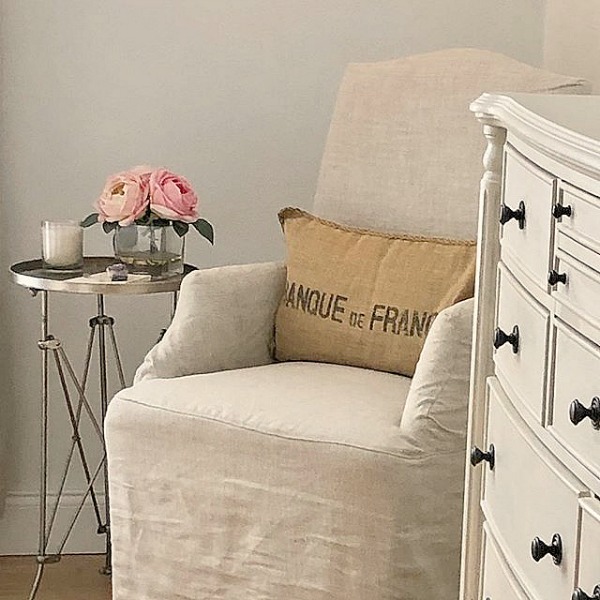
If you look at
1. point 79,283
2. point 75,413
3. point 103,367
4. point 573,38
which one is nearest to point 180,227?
point 79,283

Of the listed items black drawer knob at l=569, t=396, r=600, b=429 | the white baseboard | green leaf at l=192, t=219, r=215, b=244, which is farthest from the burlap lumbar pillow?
black drawer knob at l=569, t=396, r=600, b=429

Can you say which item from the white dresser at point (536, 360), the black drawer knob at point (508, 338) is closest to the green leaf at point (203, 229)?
the white dresser at point (536, 360)

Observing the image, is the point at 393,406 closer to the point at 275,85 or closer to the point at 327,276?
the point at 327,276

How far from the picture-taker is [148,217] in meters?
2.54

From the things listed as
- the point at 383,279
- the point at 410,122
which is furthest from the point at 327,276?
the point at 410,122

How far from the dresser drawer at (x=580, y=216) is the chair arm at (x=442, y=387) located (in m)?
0.72

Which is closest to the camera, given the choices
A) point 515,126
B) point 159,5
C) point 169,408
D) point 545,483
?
point 545,483

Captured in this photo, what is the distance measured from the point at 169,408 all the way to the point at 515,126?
94 cm

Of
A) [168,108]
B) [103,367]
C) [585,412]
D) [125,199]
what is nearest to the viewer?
[585,412]

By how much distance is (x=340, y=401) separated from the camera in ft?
7.01

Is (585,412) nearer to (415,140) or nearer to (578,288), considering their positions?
(578,288)

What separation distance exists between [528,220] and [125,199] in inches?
48.0

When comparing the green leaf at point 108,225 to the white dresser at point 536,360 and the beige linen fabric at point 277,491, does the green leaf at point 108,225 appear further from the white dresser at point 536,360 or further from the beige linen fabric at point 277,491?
the white dresser at point 536,360

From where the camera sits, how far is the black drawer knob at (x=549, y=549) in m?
1.31
